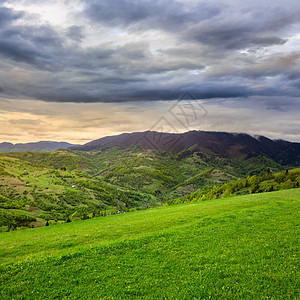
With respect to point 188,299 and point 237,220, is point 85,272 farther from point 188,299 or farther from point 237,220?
point 237,220

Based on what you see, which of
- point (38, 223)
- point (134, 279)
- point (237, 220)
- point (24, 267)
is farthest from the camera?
point (38, 223)

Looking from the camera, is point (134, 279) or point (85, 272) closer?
point (134, 279)

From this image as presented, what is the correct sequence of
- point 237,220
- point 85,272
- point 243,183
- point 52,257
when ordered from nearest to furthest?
point 85,272 → point 52,257 → point 237,220 → point 243,183

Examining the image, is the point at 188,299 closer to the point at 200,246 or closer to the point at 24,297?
the point at 200,246

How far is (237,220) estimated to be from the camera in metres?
22.2

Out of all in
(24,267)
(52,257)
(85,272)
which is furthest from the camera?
(52,257)

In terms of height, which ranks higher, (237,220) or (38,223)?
(237,220)

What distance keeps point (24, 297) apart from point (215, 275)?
11365 mm

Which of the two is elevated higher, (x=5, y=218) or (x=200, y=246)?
(x=200, y=246)

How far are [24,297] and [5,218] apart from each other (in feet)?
514

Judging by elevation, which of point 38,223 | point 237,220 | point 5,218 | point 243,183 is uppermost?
point 237,220

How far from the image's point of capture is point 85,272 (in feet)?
41.5

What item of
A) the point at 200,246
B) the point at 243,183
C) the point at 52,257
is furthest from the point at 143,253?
the point at 243,183

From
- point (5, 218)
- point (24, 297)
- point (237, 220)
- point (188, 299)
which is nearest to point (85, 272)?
point (24, 297)
